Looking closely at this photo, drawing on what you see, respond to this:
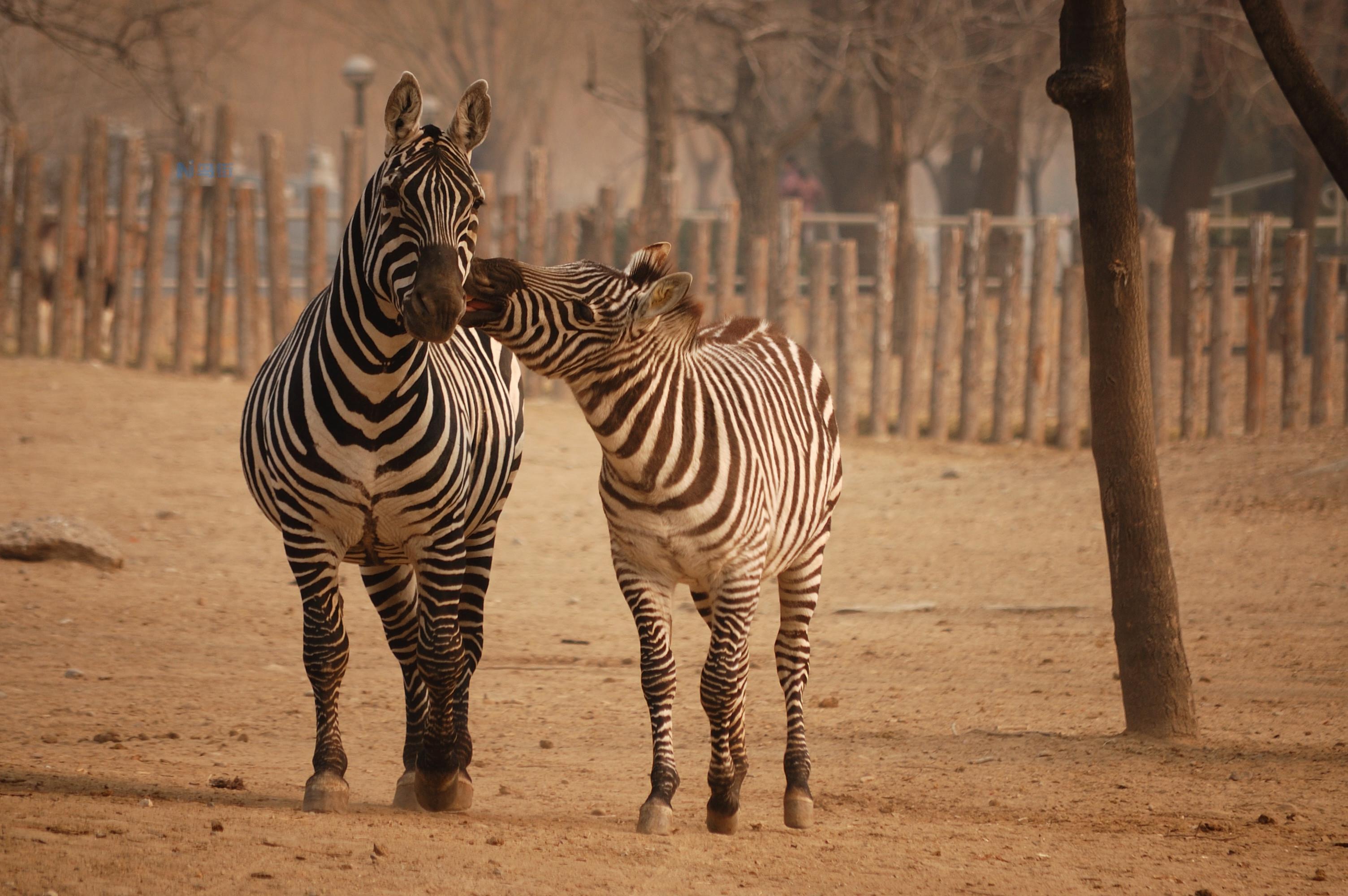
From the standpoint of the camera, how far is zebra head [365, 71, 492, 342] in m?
3.78

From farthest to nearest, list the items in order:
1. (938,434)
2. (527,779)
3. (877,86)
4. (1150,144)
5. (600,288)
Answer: (1150,144) < (877,86) < (938,434) < (527,779) < (600,288)

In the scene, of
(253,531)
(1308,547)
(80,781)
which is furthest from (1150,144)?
(80,781)

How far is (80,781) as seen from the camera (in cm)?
465

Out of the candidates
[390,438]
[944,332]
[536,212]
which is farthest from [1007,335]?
[390,438]

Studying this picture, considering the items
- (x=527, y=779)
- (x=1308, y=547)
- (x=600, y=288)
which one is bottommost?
(x=527, y=779)


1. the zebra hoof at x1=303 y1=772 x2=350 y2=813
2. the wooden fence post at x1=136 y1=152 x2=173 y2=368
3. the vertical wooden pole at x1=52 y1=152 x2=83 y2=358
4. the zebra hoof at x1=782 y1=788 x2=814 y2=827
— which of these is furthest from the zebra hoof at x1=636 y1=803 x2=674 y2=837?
the vertical wooden pole at x1=52 y1=152 x2=83 y2=358

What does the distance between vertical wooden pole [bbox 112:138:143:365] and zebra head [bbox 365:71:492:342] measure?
10.5 metres

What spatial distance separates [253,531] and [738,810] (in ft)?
19.5

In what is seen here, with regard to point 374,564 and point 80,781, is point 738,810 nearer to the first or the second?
point 374,564

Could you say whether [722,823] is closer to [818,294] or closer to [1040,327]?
[1040,327]

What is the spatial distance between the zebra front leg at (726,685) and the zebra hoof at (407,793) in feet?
3.31

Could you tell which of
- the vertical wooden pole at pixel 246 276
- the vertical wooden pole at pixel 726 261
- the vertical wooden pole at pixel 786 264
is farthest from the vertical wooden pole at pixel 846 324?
the vertical wooden pole at pixel 246 276

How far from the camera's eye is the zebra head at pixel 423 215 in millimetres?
3775

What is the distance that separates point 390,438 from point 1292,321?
1061 cm
